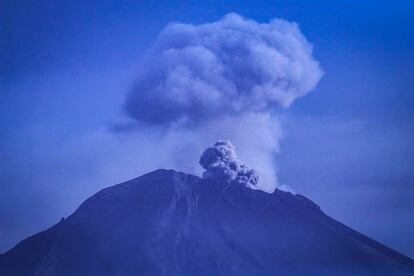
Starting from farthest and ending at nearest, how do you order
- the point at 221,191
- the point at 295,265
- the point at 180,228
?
1. the point at 221,191
2. the point at 180,228
3. the point at 295,265

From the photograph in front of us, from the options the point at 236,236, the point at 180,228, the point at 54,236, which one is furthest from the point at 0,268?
the point at 236,236

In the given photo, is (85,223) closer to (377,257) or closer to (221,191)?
(221,191)

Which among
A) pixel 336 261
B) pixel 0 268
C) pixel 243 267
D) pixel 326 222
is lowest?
pixel 0 268

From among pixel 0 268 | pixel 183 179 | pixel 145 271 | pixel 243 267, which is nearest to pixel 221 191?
pixel 183 179

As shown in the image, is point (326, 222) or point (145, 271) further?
point (326, 222)

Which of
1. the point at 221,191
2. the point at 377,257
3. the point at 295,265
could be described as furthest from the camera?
the point at 221,191

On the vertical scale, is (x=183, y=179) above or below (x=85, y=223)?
→ above
